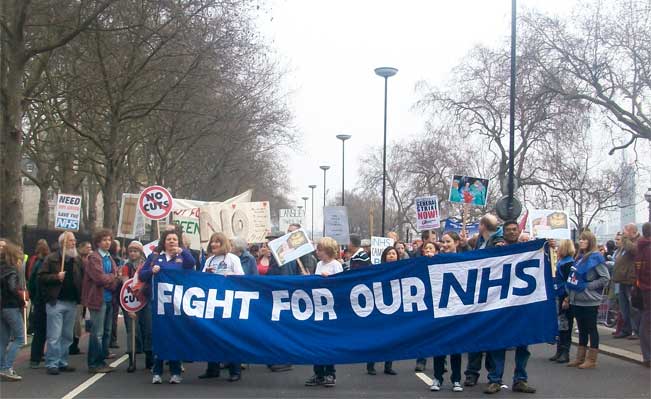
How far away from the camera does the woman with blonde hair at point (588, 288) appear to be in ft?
33.7

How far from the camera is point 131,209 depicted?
17.2 metres

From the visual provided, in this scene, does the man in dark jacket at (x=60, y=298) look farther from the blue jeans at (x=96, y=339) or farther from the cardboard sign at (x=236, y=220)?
the cardboard sign at (x=236, y=220)

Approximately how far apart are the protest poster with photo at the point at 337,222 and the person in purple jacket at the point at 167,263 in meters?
9.09

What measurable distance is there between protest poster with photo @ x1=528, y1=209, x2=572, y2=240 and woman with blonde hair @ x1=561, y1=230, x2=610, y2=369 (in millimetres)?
4157

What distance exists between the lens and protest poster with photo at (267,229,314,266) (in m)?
11.4

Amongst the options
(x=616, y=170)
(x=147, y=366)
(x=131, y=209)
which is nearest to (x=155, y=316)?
(x=147, y=366)

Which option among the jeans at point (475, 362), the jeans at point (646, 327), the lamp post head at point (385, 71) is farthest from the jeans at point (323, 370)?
the lamp post head at point (385, 71)

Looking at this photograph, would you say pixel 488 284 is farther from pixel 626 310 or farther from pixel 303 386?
pixel 626 310

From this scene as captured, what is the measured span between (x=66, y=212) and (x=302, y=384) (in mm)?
9792

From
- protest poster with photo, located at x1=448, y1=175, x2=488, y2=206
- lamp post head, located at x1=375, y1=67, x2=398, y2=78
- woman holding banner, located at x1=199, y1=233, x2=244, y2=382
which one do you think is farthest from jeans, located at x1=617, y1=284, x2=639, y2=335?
lamp post head, located at x1=375, y1=67, x2=398, y2=78

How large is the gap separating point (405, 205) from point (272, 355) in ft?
170

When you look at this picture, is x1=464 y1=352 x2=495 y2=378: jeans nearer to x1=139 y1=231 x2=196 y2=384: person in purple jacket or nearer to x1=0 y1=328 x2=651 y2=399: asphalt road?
x1=0 y1=328 x2=651 y2=399: asphalt road

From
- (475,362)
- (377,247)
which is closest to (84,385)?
(475,362)

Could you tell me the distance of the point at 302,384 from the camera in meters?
9.20
